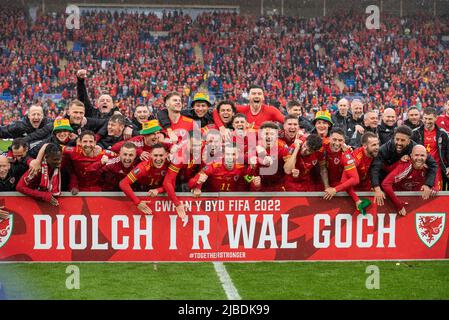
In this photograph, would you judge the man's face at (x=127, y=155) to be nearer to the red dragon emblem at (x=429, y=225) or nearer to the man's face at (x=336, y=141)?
the man's face at (x=336, y=141)

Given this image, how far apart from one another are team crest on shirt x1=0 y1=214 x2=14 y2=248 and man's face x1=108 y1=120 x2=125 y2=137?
1704 millimetres

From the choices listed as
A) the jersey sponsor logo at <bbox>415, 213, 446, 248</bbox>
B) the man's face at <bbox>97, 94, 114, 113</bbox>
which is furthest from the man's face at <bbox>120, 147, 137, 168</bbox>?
the jersey sponsor logo at <bbox>415, 213, 446, 248</bbox>

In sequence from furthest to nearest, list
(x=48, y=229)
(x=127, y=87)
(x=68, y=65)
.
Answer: (x=68, y=65), (x=127, y=87), (x=48, y=229)

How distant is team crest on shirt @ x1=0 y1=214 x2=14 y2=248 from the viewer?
289 inches

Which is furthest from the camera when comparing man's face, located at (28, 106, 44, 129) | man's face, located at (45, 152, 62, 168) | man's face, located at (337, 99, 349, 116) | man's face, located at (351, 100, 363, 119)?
man's face, located at (337, 99, 349, 116)

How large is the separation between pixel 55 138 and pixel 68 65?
27.6 m

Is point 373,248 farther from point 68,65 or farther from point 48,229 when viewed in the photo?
point 68,65

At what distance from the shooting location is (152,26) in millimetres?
38469

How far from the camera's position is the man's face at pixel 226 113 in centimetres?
830

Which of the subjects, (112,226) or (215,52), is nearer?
(112,226)

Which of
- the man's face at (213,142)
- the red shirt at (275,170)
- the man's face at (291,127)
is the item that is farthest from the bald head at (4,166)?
the man's face at (291,127)

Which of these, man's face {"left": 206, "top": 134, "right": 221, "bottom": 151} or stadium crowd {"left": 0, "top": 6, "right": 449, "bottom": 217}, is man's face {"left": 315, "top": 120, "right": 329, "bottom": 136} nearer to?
stadium crowd {"left": 0, "top": 6, "right": 449, "bottom": 217}

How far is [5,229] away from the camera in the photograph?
24.1 feet
